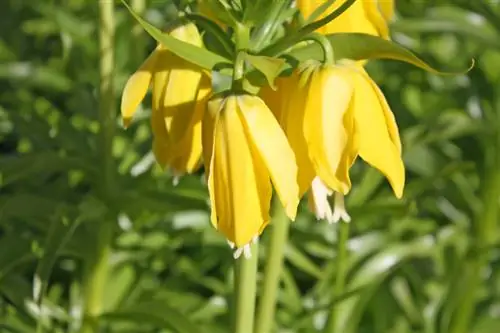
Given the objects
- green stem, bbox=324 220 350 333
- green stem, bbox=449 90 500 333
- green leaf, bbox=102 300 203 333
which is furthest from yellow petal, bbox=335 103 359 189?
green stem, bbox=449 90 500 333

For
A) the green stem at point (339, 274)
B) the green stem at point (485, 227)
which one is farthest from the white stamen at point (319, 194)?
the green stem at point (485, 227)

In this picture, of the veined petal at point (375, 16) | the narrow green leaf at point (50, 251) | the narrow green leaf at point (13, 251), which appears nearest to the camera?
the veined petal at point (375, 16)

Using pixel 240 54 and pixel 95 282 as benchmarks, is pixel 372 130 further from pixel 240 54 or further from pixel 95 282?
pixel 95 282

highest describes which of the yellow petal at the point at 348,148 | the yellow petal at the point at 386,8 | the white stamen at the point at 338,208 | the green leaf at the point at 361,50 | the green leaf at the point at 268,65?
the green leaf at the point at 268,65

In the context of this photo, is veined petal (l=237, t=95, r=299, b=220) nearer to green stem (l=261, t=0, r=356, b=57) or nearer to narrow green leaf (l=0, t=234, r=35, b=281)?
green stem (l=261, t=0, r=356, b=57)

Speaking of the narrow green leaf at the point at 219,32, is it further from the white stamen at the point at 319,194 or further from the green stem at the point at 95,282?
the green stem at the point at 95,282

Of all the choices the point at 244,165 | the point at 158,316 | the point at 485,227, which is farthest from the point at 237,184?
the point at 485,227
